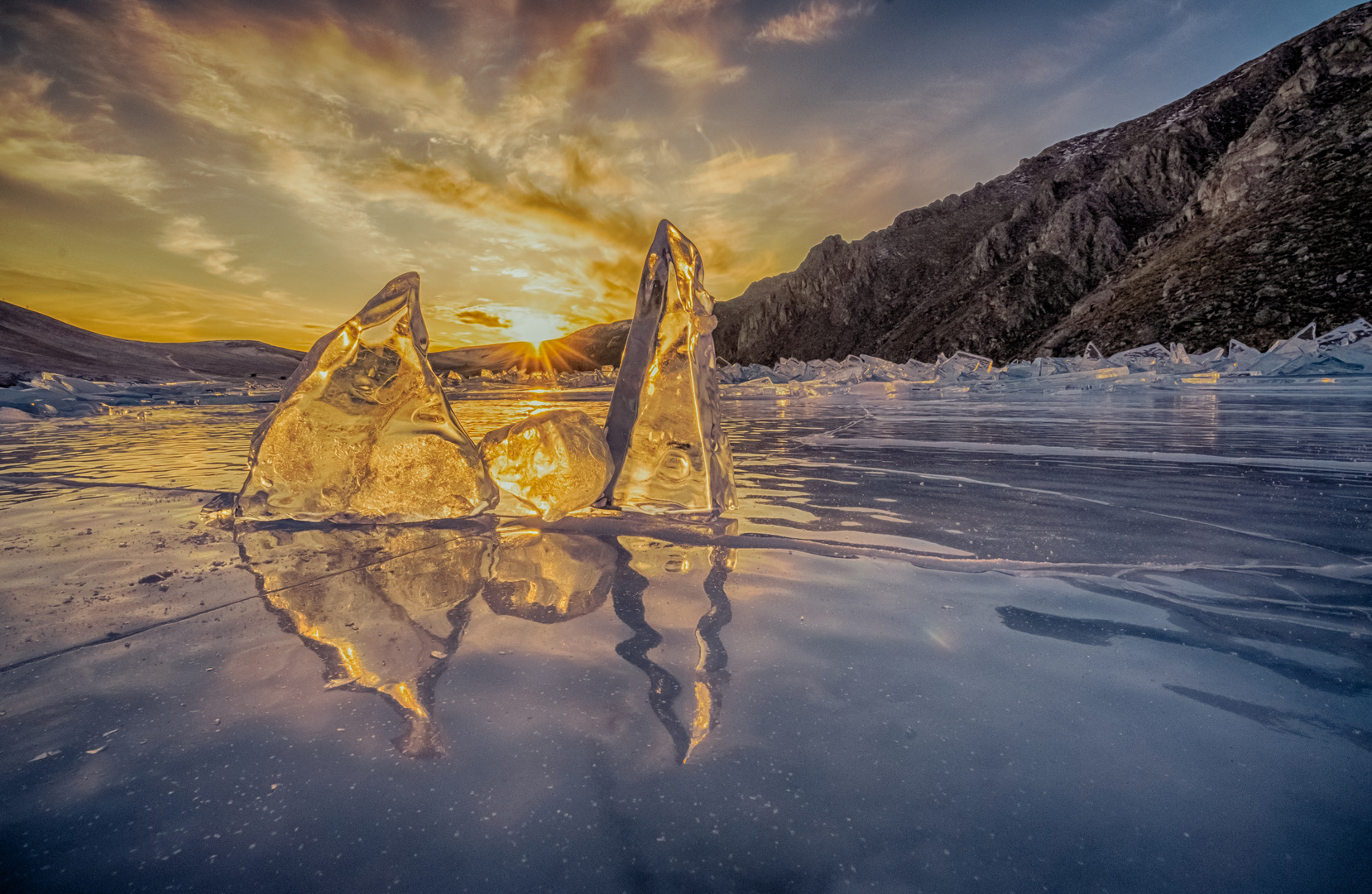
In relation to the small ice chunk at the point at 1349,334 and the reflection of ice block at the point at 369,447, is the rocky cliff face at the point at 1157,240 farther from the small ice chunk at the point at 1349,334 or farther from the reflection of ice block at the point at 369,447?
the reflection of ice block at the point at 369,447

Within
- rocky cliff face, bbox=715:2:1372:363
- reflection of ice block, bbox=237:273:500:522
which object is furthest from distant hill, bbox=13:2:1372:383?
reflection of ice block, bbox=237:273:500:522

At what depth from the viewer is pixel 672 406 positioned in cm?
247

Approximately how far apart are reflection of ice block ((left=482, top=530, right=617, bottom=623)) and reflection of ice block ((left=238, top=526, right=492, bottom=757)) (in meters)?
0.06

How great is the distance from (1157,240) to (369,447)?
52.9 metres

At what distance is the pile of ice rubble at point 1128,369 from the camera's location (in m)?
15.2

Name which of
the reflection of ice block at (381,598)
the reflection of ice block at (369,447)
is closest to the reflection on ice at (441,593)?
the reflection of ice block at (381,598)

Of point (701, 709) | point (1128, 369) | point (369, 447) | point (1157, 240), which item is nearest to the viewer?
point (701, 709)

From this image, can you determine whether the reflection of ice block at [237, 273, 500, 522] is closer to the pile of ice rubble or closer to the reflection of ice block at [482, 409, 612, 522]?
the reflection of ice block at [482, 409, 612, 522]

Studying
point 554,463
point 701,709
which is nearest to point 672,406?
point 554,463

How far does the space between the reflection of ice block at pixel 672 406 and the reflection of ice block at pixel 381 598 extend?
2.30ft

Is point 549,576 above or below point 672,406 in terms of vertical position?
below

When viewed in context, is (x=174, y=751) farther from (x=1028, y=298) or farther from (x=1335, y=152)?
(x=1028, y=298)

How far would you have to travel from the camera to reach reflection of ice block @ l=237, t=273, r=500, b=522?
7.75ft

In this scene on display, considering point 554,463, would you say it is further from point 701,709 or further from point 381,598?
point 701,709
